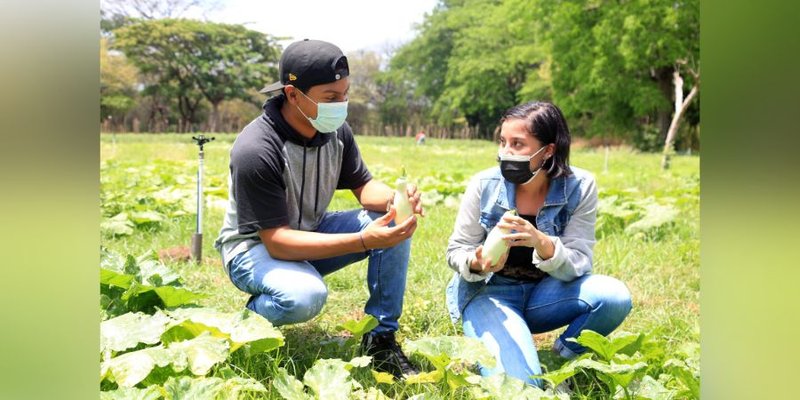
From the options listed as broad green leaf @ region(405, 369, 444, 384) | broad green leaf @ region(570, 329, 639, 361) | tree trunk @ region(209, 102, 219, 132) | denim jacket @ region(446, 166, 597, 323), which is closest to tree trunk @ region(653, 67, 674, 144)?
tree trunk @ region(209, 102, 219, 132)

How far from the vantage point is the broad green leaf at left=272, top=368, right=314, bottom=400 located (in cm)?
198

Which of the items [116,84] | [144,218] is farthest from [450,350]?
[116,84]

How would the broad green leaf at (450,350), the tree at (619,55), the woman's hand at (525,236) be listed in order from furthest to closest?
1. the tree at (619,55)
2. the woman's hand at (525,236)
3. the broad green leaf at (450,350)

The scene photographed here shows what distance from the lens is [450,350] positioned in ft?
6.99

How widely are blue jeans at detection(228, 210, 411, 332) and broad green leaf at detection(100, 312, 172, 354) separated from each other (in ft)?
1.02

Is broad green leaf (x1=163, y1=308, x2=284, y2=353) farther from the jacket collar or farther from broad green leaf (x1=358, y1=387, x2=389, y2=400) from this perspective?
the jacket collar

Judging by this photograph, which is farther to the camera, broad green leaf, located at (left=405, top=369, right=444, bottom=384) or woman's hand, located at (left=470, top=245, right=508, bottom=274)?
woman's hand, located at (left=470, top=245, right=508, bottom=274)

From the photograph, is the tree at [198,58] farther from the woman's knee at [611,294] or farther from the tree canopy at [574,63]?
the woman's knee at [611,294]

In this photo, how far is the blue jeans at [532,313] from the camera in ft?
7.53

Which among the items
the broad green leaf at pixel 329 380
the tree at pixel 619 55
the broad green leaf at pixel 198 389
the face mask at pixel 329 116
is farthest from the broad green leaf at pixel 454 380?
the tree at pixel 619 55

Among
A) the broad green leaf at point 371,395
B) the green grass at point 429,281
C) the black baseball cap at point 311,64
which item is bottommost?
the green grass at point 429,281

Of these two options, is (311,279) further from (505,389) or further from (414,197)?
(505,389)

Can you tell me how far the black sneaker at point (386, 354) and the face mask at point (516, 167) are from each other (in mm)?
711
